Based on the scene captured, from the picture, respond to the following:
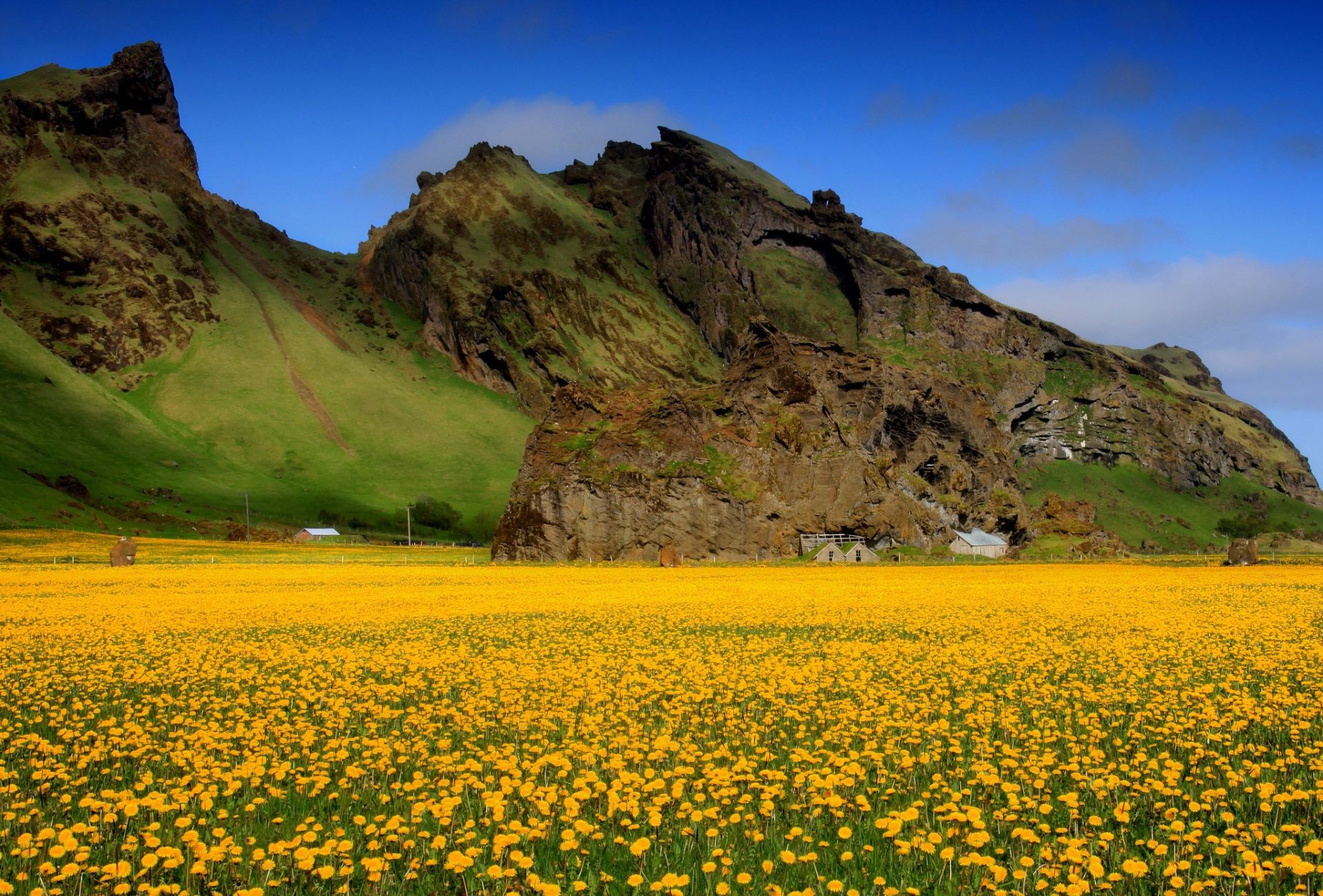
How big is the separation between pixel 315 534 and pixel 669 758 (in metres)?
152

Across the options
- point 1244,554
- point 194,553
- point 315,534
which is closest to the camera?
point 1244,554

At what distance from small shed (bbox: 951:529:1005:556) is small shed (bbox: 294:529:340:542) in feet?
313

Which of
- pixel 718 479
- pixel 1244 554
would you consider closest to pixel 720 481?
pixel 718 479

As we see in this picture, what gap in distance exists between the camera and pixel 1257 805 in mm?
11336

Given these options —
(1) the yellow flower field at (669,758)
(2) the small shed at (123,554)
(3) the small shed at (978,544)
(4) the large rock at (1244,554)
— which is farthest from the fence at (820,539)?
(1) the yellow flower field at (669,758)

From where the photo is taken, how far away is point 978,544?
4577 inches

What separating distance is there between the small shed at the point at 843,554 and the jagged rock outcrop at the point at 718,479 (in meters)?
6.74

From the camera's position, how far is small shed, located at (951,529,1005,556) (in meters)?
116

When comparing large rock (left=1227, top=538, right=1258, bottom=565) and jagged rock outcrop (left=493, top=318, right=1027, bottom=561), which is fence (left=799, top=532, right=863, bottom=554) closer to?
jagged rock outcrop (left=493, top=318, right=1027, bottom=561)

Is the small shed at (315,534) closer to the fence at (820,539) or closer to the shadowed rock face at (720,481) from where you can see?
the shadowed rock face at (720,481)

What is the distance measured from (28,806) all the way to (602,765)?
7034 millimetres

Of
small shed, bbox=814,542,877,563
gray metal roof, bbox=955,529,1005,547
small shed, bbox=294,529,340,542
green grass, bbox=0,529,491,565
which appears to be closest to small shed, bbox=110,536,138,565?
green grass, bbox=0,529,491,565

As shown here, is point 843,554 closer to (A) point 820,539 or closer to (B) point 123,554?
(A) point 820,539

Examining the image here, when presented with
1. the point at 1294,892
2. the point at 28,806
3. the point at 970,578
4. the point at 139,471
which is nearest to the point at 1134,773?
the point at 1294,892
